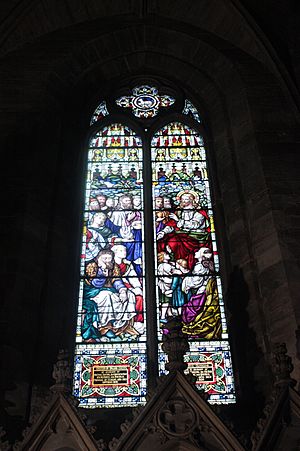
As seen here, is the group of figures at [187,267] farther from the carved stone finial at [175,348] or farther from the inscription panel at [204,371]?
the carved stone finial at [175,348]

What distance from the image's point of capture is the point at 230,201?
8.02 metres

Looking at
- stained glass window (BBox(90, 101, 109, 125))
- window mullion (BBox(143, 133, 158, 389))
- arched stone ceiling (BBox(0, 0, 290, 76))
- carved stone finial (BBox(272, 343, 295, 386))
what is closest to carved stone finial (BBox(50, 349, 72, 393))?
window mullion (BBox(143, 133, 158, 389))

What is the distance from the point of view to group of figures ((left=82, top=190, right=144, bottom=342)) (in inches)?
277

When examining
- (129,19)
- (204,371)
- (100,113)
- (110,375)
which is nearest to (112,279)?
(110,375)

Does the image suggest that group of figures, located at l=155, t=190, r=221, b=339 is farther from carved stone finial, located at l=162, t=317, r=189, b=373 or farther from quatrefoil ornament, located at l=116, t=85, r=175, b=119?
quatrefoil ornament, located at l=116, t=85, r=175, b=119

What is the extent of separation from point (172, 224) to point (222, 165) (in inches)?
45.7

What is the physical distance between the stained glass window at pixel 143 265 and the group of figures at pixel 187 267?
12mm

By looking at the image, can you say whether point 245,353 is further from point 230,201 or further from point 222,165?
point 222,165

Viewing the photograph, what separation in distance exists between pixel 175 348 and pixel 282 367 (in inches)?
35.7

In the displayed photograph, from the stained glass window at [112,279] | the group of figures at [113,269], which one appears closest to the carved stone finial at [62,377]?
the stained glass window at [112,279]

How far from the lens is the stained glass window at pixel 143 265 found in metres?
6.64

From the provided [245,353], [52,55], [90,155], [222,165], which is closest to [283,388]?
[245,353]

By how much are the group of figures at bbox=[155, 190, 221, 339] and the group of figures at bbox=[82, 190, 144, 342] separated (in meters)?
0.29

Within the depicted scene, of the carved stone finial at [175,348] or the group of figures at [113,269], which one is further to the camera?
the group of figures at [113,269]
